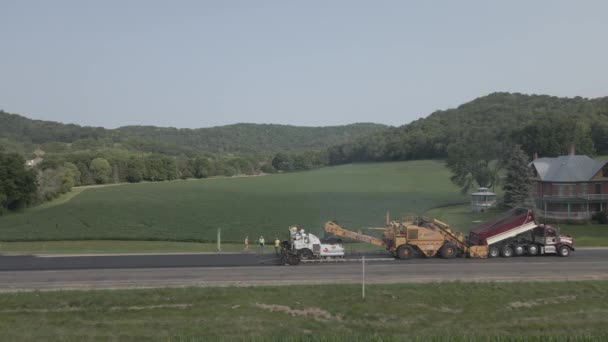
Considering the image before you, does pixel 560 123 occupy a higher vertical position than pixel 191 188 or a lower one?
higher

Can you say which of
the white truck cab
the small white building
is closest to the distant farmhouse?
the small white building

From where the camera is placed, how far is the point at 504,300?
20.0 metres

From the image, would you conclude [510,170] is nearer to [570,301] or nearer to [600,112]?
[570,301]

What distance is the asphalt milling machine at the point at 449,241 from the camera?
29375 millimetres

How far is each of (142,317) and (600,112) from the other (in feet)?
427

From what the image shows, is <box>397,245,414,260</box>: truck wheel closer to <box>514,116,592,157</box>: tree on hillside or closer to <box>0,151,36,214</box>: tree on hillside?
<box>0,151,36,214</box>: tree on hillside

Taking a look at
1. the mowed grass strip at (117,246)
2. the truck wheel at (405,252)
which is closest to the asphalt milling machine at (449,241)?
the truck wheel at (405,252)

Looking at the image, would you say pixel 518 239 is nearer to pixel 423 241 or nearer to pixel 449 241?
pixel 449 241

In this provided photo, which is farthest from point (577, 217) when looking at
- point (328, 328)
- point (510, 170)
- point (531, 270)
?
point (328, 328)

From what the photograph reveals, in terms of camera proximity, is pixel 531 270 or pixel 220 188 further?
pixel 220 188

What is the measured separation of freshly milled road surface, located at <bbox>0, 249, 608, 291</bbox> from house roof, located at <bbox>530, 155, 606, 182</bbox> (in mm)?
28822

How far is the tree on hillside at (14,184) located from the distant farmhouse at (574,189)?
63.5 metres

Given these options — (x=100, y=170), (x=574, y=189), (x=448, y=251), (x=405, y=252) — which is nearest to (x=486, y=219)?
(x=574, y=189)

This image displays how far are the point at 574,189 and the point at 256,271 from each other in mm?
44409
